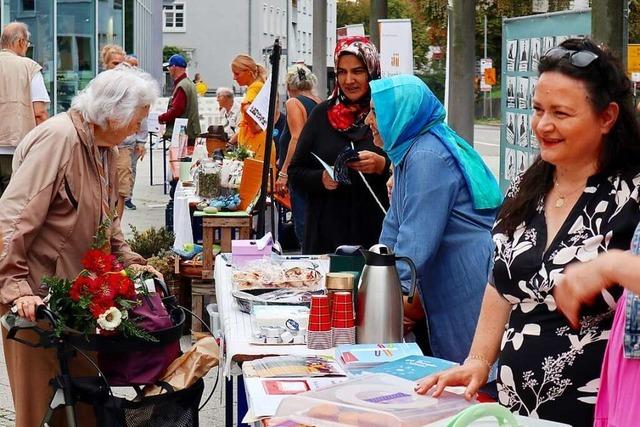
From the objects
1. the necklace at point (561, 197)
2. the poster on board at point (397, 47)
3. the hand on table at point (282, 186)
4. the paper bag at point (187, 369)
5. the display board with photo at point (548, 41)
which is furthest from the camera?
the poster on board at point (397, 47)

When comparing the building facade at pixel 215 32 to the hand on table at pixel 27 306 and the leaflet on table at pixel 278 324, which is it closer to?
the leaflet on table at pixel 278 324

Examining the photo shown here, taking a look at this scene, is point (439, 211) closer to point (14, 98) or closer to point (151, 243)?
point (151, 243)

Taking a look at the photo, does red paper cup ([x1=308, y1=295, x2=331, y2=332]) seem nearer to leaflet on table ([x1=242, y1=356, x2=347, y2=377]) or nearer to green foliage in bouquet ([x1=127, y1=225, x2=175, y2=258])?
leaflet on table ([x1=242, y1=356, x2=347, y2=377])

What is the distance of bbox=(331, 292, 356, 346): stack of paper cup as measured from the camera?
381cm

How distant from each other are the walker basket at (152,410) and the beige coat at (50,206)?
1.71ft

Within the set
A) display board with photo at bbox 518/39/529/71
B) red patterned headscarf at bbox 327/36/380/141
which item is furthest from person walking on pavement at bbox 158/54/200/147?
red patterned headscarf at bbox 327/36/380/141

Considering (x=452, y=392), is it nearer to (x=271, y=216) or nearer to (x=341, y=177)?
(x=341, y=177)

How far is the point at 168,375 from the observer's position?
14.0 ft

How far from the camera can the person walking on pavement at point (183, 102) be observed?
14.8 m

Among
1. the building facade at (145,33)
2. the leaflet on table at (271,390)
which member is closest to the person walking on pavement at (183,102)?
the leaflet on table at (271,390)

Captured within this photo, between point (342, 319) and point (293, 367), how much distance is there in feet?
Result: 1.20

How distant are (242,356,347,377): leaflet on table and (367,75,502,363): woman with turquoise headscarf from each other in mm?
574

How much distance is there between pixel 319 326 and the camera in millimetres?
3814

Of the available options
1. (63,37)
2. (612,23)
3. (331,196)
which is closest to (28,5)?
(63,37)
